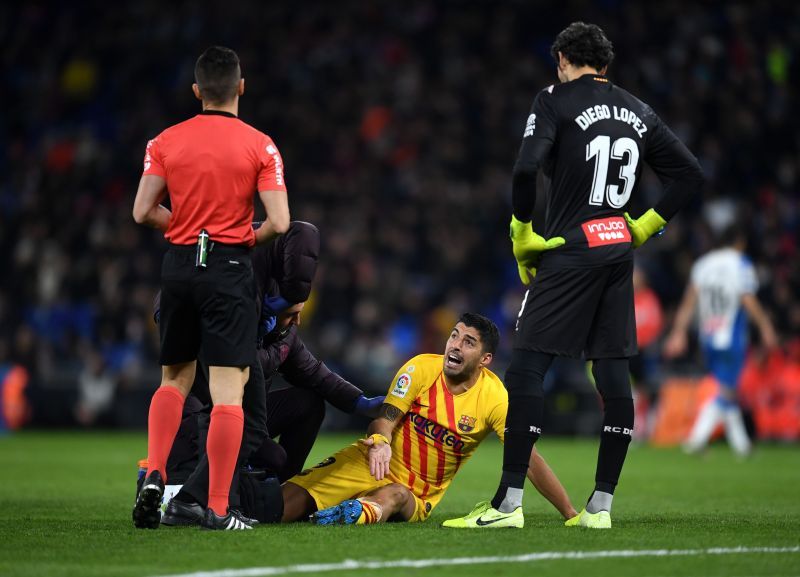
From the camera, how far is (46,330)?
17.6m

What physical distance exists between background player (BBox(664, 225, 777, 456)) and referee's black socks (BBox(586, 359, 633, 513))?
6.86 meters

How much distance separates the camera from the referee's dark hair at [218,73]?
5402 millimetres

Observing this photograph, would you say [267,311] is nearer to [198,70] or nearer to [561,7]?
[198,70]

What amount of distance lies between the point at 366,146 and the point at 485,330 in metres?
13.5

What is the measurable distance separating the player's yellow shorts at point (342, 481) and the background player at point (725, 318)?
6740 mm

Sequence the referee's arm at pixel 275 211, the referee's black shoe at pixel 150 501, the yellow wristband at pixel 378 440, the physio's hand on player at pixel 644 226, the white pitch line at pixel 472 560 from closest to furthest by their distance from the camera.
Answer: the white pitch line at pixel 472 560 < the referee's black shoe at pixel 150 501 < the referee's arm at pixel 275 211 < the physio's hand on player at pixel 644 226 < the yellow wristband at pixel 378 440

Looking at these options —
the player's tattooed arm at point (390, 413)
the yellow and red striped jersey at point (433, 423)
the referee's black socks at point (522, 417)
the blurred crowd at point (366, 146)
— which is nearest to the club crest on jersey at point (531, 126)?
the referee's black socks at point (522, 417)

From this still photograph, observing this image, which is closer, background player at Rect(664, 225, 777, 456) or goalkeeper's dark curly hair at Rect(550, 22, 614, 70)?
goalkeeper's dark curly hair at Rect(550, 22, 614, 70)

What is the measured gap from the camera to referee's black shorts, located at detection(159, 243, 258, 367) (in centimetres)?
530

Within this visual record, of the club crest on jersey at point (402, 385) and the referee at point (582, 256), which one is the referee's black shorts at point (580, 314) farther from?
the club crest on jersey at point (402, 385)

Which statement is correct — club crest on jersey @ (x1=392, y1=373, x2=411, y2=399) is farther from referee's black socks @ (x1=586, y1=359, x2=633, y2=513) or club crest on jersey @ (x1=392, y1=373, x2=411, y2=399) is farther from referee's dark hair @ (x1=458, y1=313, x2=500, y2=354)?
referee's black socks @ (x1=586, y1=359, x2=633, y2=513)

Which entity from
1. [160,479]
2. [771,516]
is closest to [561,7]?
[771,516]

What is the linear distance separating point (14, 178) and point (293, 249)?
14.8 metres

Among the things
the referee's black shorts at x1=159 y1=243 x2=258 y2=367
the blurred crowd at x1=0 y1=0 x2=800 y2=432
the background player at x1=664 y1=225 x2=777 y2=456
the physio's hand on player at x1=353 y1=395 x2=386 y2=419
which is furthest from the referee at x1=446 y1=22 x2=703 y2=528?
the blurred crowd at x1=0 y1=0 x2=800 y2=432
